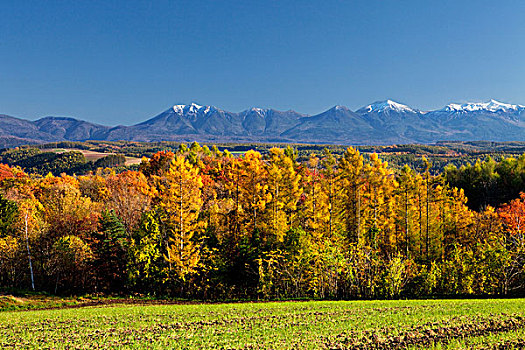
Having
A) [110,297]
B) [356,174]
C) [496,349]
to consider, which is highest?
[356,174]

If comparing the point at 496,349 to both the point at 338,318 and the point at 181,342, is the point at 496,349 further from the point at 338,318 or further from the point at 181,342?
the point at 181,342

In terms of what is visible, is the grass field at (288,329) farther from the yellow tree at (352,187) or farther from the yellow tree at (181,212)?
the yellow tree at (352,187)

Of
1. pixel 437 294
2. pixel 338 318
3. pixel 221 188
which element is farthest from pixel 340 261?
pixel 221 188

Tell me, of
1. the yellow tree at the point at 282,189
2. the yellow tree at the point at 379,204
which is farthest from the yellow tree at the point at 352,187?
the yellow tree at the point at 282,189

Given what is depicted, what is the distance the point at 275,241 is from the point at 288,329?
21.0 m

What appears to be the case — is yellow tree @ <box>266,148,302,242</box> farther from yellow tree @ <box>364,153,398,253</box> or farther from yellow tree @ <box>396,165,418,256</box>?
yellow tree @ <box>396,165,418,256</box>

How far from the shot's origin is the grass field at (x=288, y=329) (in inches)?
563

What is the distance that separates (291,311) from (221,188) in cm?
4362

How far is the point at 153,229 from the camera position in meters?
36.9

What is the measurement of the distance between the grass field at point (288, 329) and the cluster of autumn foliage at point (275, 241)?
11.6 m

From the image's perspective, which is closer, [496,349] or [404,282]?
[496,349]

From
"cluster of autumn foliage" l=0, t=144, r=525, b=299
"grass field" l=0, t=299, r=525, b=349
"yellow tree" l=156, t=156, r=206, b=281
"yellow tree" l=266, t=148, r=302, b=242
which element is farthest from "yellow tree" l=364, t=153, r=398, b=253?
"grass field" l=0, t=299, r=525, b=349

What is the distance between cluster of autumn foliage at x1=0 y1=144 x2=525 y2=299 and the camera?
3281 centimetres

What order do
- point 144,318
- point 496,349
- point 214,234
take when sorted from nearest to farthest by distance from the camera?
point 496,349
point 144,318
point 214,234
